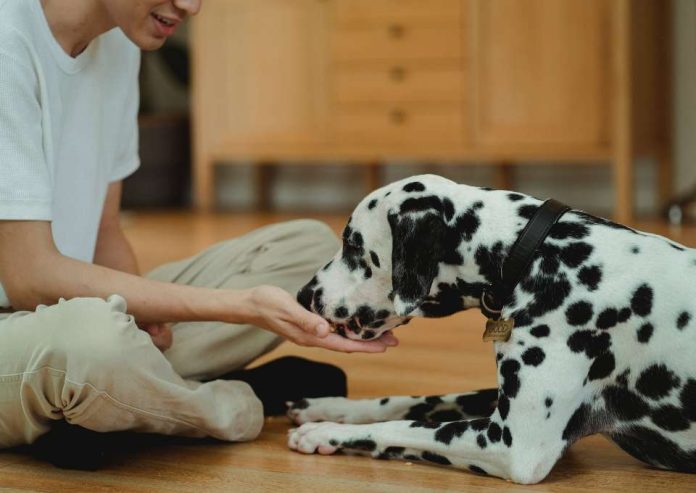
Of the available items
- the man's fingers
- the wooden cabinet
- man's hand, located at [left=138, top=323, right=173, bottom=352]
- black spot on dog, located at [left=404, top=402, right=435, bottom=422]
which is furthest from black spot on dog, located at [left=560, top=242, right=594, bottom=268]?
the wooden cabinet

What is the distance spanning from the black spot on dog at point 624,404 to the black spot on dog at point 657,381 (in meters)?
0.02

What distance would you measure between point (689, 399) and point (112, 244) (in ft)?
4.61

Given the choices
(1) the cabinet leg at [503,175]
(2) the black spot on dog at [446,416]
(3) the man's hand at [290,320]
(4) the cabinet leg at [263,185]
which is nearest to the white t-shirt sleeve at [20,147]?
(3) the man's hand at [290,320]

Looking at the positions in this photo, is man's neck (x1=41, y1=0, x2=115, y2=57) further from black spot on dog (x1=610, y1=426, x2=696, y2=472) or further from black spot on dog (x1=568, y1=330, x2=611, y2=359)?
black spot on dog (x1=610, y1=426, x2=696, y2=472)

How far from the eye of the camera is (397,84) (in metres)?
6.41

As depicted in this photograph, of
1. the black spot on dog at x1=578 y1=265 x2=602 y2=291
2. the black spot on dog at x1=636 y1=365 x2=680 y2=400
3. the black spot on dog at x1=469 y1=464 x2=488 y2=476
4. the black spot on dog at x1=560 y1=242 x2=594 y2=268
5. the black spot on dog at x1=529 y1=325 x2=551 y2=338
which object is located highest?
the black spot on dog at x1=560 y1=242 x2=594 y2=268

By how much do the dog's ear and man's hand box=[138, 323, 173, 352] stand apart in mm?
565

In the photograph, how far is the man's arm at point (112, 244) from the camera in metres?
2.61

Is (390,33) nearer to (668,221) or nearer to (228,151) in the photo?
(228,151)

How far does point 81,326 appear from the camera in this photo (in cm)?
188

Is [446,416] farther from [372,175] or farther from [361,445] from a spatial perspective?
[372,175]

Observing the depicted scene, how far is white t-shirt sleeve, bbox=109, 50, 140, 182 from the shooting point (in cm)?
256

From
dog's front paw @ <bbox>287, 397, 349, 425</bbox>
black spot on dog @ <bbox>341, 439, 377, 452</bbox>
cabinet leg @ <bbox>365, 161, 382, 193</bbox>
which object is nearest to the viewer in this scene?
black spot on dog @ <bbox>341, 439, 377, 452</bbox>

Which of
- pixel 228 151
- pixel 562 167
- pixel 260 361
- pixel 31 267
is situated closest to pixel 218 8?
pixel 228 151
